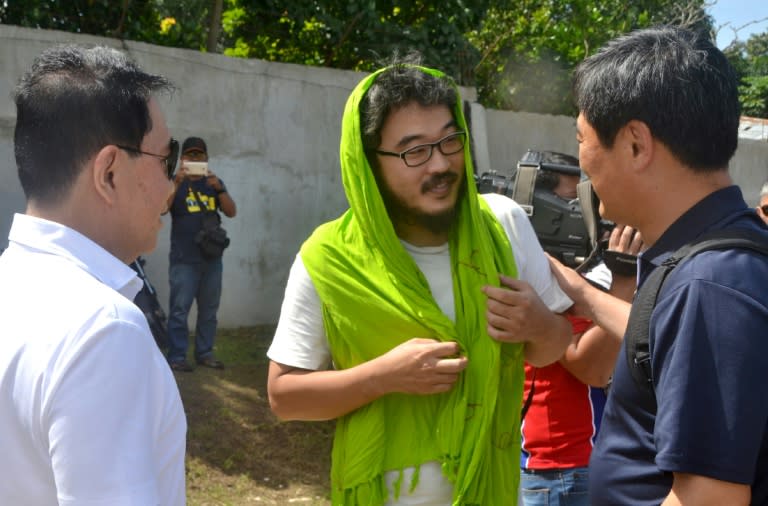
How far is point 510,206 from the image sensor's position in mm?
2490

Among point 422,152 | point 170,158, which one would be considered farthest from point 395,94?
point 170,158

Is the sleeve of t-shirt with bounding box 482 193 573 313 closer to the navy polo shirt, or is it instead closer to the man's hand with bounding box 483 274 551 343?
the man's hand with bounding box 483 274 551 343

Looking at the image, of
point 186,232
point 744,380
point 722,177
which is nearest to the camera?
point 744,380

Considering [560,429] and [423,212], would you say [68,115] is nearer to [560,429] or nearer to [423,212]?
[423,212]

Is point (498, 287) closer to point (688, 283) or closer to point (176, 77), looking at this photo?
point (688, 283)

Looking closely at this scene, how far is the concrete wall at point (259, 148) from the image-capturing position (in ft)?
22.6

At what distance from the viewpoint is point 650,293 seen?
153 cm

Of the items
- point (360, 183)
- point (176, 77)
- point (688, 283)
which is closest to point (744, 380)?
point (688, 283)

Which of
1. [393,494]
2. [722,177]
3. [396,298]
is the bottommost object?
[393,494]

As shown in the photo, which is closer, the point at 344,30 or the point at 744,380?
the point at 744,380

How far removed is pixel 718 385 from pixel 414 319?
0.92 m

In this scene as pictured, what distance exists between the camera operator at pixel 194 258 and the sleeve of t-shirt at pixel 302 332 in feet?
13.7

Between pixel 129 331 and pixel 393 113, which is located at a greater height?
pixel 393 113

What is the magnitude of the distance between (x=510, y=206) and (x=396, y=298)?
496 mm
